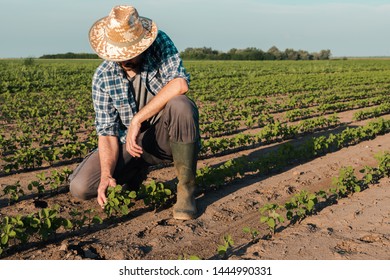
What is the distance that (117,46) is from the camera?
12.1ft

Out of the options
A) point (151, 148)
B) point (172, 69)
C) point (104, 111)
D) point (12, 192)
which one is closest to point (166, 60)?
point (172, 69)

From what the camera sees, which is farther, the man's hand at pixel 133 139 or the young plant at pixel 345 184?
the young plant at pixel 345 184

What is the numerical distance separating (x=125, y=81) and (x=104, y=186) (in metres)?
0.93

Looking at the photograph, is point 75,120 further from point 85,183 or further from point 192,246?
point 192,246

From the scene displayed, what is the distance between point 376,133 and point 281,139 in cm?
179

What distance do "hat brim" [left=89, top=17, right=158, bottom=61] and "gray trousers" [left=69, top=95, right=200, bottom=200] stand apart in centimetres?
52

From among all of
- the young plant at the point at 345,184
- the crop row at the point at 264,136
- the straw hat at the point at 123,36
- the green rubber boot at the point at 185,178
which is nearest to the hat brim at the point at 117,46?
the straw hat at the point at 123,36

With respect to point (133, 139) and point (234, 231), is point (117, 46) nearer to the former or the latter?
point (133, 139)

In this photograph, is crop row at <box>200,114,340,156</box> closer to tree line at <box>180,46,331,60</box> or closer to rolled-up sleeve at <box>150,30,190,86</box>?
rolled-up sleeve at <box>150,30,190,86</box>

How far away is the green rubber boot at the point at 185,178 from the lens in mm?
3979

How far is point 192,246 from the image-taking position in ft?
11.3

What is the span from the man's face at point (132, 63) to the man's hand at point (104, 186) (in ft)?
3.16

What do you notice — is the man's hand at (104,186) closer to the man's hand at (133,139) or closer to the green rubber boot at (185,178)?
the man's hand at (133,139)
